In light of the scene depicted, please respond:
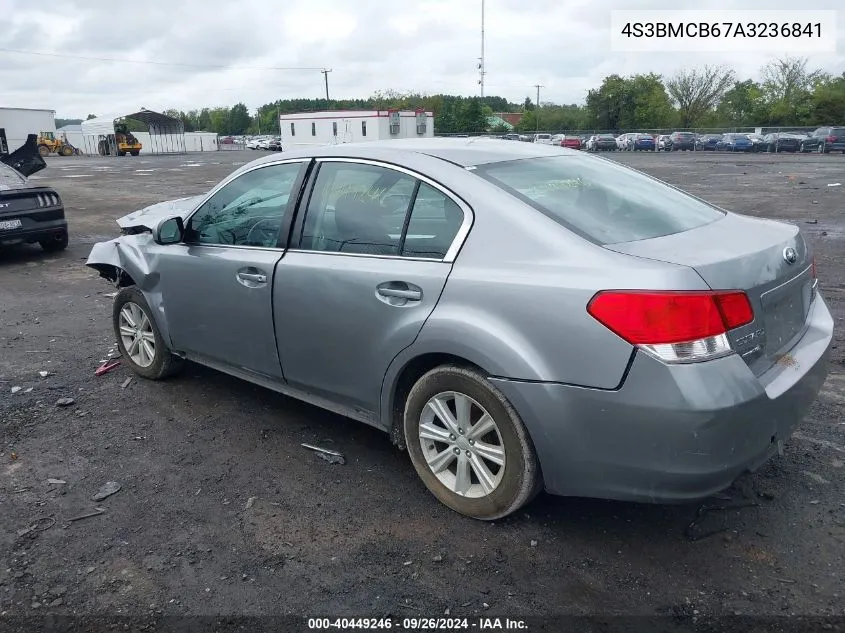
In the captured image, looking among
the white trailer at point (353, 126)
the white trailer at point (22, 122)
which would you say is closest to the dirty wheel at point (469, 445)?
the white trailer at point (353, 126)

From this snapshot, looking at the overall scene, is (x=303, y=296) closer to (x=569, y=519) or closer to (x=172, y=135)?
(x=569, y=519)

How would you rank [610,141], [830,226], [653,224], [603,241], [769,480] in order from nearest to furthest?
1. [603,241]
2. [653,224]
3. [769,480]
4. [830,226]
5. [610,141]

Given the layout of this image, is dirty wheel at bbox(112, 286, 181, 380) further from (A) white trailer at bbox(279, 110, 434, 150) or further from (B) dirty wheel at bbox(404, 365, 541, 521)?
(A) white trailer at bbox(279, 110, 434, 150)

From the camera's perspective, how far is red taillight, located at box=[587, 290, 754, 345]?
2559 millimetres

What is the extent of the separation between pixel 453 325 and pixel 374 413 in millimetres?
795

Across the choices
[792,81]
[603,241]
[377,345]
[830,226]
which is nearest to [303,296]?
[377,345]

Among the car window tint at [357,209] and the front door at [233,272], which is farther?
the front door at [233,272]

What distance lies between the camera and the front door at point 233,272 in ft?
12.8

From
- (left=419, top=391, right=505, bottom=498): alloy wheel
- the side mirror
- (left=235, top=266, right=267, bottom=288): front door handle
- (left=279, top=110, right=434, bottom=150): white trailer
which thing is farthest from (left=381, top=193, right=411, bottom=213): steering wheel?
(left=279, top=110, right=434, bottom=150): white trailer

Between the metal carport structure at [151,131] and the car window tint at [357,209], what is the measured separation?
66.6m

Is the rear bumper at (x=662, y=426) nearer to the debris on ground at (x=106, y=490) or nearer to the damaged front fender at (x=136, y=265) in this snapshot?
the debris on ground at (x=106, y=490)

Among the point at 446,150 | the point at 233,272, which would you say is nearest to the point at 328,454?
the point at 233,272

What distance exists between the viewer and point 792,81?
2662 inches

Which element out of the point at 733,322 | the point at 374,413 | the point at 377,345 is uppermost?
the point at 733,322
